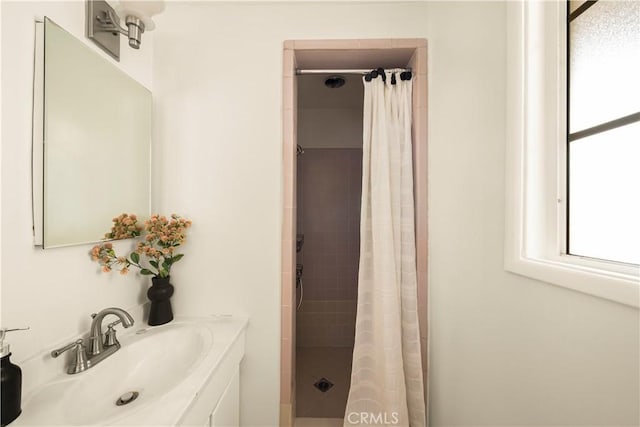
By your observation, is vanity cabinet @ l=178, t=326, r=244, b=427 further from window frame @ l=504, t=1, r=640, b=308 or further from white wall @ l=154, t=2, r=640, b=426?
window frame @ l=504, t=1, r=640, b=308

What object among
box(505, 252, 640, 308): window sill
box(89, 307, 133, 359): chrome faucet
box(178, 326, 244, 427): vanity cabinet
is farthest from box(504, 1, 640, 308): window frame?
box(89, 307, 133, 359): chrome faucet

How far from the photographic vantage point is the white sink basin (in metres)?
0.72

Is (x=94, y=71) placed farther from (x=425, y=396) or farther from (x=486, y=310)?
(x=425, y=396)

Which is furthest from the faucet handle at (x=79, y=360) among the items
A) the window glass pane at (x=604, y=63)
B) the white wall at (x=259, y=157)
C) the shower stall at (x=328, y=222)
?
the shower stall at (x=328, y=222)

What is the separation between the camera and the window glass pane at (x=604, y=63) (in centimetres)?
62

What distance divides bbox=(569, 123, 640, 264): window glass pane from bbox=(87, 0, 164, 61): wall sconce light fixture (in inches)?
58.4

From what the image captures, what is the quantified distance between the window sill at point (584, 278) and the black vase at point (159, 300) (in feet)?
4.59

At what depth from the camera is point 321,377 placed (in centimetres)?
214

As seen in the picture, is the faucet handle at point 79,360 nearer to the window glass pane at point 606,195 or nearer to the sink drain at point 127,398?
the sink drain at point 127,398

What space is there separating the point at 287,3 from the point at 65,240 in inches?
56.0

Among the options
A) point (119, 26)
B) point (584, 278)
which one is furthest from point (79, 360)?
point (584, 278)

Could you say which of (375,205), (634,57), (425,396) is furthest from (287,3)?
(425,396)

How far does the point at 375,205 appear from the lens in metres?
1.44

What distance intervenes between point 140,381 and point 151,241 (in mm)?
572
